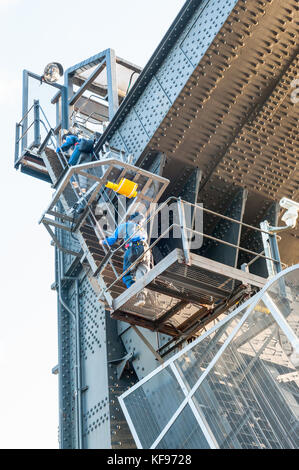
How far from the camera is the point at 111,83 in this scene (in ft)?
56.3

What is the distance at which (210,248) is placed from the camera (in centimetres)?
1505

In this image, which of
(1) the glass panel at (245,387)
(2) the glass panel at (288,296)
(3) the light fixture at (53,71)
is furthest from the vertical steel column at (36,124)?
(2) the glass panel at (288,296)

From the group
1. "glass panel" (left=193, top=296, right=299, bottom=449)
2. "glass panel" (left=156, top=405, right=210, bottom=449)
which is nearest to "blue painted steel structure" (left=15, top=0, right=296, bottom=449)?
"glass panel" (left=156, top=405, right=210, bottom=449)

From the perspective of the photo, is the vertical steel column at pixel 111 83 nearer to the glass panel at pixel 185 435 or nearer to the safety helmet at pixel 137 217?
the safety helmet at pixel 137 217

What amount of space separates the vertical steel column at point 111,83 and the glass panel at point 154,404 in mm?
6428

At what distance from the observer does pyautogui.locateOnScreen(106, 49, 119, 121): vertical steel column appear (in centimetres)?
1672

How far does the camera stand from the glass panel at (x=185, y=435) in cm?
1098

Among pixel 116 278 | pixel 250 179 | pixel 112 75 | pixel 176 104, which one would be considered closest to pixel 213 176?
pixel 250 179

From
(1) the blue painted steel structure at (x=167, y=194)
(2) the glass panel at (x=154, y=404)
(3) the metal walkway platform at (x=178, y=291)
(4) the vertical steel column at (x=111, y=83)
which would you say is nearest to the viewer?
(2) the glass panel at (x=154, y=404)

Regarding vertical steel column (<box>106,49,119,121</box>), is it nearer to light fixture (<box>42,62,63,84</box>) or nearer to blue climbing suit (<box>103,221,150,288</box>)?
light fixture (<box>42,62,63,84</box>)

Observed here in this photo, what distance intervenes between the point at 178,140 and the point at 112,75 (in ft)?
12.9

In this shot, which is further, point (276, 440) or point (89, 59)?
point (89, 59)

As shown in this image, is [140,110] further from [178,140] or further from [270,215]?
[270,215]
